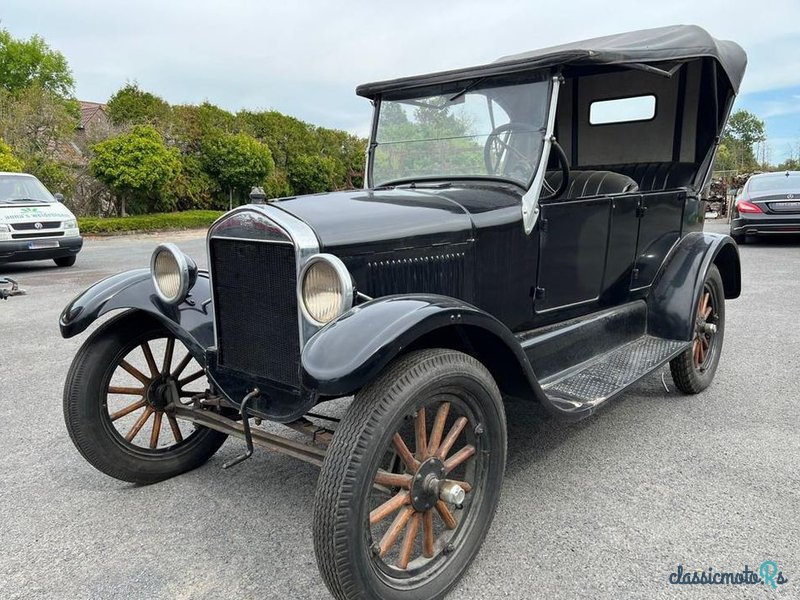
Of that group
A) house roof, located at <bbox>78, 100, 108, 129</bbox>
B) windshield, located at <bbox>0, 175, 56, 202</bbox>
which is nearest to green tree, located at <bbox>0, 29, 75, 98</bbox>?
house roof, located at <bbox>78, 100, 108, 129</bbox>

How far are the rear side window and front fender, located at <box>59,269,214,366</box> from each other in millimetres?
3513

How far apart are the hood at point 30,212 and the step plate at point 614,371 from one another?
9.58 m

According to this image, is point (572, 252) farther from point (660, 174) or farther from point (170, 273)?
point (170, 273)

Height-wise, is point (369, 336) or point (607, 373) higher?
point (369, 336)

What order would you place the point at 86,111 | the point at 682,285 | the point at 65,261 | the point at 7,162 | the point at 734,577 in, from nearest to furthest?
1. the point at 734,577
2. the point at 682,285
3. the point at 65,261
4. the point at 7,162
5. the point at 86,111

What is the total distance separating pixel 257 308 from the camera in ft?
8.36

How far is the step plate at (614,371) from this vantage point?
117 inches

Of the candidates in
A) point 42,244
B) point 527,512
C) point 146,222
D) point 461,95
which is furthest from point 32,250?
point 527,512

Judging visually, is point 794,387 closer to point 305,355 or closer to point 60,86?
point 305,355

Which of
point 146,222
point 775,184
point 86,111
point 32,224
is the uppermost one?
point 86,111

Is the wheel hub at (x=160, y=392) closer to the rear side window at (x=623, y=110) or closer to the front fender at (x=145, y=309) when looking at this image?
the front fender at (x=145, y=309)

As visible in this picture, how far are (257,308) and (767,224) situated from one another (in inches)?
445

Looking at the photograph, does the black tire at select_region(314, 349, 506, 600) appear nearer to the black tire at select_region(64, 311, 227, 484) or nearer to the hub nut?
the hub nut

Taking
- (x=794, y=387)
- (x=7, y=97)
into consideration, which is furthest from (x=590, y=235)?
(x=7, y=97)
